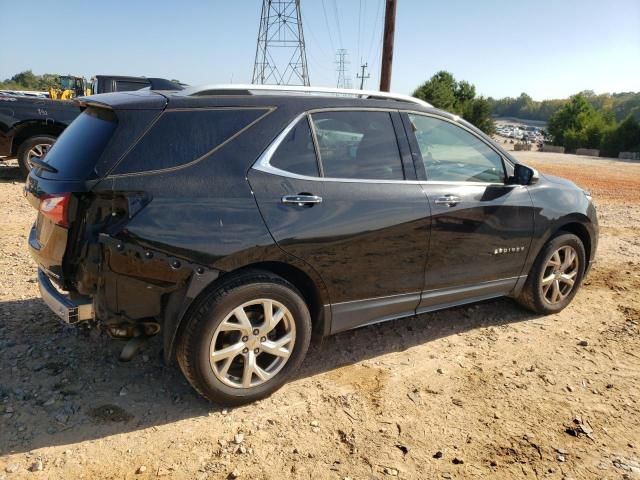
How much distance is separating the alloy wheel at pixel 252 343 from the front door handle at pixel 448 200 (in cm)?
134

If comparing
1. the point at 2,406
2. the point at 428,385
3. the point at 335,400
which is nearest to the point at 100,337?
the point at 2,406

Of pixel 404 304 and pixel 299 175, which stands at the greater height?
pixel 299 175

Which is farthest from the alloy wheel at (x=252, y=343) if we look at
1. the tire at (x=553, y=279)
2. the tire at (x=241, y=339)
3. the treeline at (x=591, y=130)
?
the treeline at (x=591, y=130)

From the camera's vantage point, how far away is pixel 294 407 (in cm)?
301

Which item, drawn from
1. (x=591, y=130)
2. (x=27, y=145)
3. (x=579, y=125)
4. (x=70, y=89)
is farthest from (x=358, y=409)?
(x=579, y=125)

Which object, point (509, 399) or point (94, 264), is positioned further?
point (509, 399)

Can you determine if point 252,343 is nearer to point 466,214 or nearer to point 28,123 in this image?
point 466,214

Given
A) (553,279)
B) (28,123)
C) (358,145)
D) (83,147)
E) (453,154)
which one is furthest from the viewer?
(28,123)

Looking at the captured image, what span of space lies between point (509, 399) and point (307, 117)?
7.21 ft

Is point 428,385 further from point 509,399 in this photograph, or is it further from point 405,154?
point 405,154

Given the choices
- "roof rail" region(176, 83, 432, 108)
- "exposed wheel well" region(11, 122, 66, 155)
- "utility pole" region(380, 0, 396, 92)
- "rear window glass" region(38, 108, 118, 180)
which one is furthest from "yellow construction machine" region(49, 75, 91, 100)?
"roof rail" region(176, 83, 432, 108)

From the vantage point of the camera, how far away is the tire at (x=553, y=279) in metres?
4.25

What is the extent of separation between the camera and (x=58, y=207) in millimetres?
2598

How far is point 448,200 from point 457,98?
63.6 meters
